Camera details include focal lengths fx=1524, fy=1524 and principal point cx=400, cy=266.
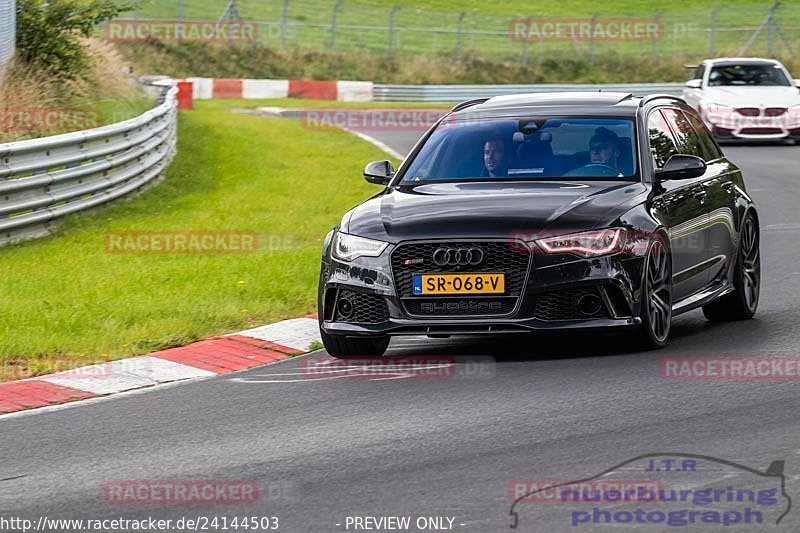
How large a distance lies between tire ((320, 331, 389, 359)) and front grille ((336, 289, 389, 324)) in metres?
0.25

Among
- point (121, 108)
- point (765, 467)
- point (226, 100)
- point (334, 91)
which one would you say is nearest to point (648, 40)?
Answer: point (334, 91)

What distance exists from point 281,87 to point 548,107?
3371cm

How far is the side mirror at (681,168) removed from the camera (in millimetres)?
9422

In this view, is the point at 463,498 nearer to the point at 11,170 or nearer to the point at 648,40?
the point at 11,170

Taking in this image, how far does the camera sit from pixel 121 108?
2397 cm

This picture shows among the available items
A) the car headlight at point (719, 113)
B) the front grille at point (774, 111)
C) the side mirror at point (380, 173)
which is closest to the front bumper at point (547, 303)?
the side mirror at point (380, 173)

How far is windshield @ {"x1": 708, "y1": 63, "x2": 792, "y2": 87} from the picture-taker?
2730cm

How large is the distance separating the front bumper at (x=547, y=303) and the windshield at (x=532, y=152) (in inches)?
44.6

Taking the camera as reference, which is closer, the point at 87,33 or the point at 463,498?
the point at 463,498

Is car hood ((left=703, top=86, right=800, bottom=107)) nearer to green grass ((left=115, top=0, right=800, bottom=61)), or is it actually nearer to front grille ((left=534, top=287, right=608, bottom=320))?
front grille ((left=534, top=287, right=608, bottom=320))

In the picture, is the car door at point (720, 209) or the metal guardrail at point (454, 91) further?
the metal guardrail at point (454, 91)

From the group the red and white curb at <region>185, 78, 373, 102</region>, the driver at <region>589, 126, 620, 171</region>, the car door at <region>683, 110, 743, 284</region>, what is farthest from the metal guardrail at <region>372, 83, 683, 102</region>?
the driver at <region>589, 126, 620, 171</region>

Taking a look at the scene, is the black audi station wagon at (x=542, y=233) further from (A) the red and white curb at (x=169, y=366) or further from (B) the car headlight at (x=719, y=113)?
(B) the car headlight at (x=719, y=113)

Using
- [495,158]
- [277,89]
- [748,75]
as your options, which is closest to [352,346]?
[495,158]
